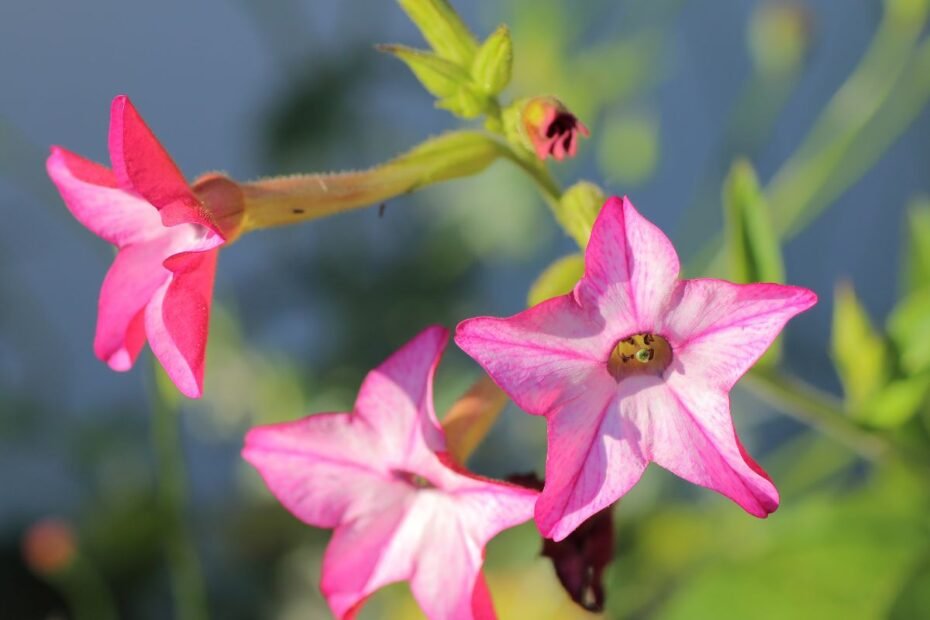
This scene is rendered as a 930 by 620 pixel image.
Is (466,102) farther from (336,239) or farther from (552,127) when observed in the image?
(336,239)

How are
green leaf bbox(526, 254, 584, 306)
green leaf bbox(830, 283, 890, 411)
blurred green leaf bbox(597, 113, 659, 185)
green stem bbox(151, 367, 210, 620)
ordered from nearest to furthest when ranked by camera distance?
green leaf bbox(526, 254, 584, 306) → green leaf bbox(830, 283, 890, 411) → green stem bbox(151, 367, 210, 620) → blurred green leaf bbox(597, 113, 659, 185)

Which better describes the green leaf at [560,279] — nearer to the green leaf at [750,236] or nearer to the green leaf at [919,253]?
the green leaf at [750,236]

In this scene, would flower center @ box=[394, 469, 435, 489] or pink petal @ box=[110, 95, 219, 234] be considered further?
flower center @ box=[394, 469, 435, 489]

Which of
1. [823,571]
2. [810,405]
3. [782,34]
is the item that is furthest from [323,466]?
[782,34]

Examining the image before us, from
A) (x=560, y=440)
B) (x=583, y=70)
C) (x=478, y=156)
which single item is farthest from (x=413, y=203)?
(x=560, y=440)

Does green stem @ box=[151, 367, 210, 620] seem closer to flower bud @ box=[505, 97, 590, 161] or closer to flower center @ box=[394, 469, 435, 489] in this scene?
flower center @ box=[394, 469, 435, 489]

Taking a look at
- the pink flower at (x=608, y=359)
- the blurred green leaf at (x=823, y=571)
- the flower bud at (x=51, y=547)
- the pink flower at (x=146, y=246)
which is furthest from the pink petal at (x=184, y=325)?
the flower bud at (x=51, y=547)

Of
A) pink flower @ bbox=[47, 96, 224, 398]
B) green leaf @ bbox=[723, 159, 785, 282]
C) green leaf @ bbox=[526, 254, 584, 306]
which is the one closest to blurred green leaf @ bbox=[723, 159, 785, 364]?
green leaf @ bbox=[723, 159, 785, 282]

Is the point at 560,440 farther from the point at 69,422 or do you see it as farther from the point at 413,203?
the point at 69,422
